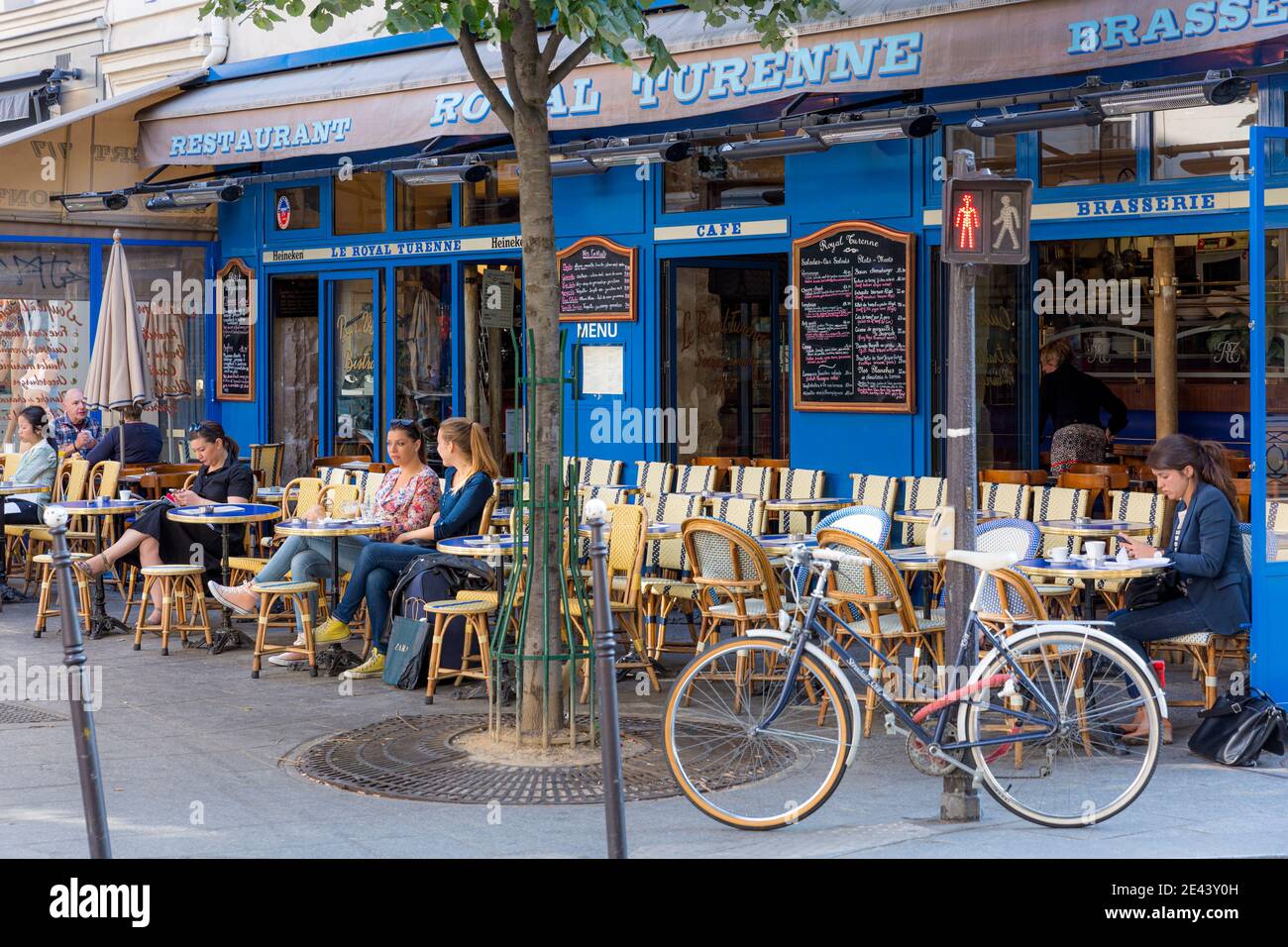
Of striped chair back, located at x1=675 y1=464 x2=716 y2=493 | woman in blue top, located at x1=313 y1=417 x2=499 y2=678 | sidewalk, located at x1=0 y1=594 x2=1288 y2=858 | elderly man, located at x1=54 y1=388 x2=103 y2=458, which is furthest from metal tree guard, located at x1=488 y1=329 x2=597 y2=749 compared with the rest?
elderly man, located at x1=54 y1=388 x2=103 y2=458

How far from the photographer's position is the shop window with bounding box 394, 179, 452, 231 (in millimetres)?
15250

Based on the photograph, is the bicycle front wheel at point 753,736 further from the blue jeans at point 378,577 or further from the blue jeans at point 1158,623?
the blue jeans at point 378,577

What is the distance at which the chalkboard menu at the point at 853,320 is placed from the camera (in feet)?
38.3

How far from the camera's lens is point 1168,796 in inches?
267

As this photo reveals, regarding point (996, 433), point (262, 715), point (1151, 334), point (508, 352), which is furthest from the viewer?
point (508, 352)

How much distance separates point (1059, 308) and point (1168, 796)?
19.3ft

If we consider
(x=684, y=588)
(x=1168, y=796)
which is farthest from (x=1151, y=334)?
(x=1168, y=796)

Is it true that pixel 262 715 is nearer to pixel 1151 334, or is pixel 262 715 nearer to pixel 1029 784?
pixel 1029 784

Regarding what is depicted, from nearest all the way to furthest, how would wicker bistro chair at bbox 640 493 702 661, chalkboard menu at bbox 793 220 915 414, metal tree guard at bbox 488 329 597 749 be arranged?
metal tree guard at bbox 488 329 597 749 → wicker bistro chair at bbox 640 493 702 661 → chalkboard menu at bbox 793 220 915 414

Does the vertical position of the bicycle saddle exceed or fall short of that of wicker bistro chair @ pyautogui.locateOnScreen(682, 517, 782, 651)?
it exceeds it

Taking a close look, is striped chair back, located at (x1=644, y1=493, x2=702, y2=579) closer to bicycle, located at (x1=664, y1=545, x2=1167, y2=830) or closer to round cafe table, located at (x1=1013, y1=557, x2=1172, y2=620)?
round cafe table, located at (x1=1013, y1=557, x2=1172, y2=620)

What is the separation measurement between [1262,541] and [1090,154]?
3750mm

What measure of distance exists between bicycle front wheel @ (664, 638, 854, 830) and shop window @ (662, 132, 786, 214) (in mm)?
6252

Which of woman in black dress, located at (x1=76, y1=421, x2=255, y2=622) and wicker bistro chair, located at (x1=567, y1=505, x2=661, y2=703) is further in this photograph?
woman in black dress, located at (x1=76, y1=421, x2=255, y2=622)
